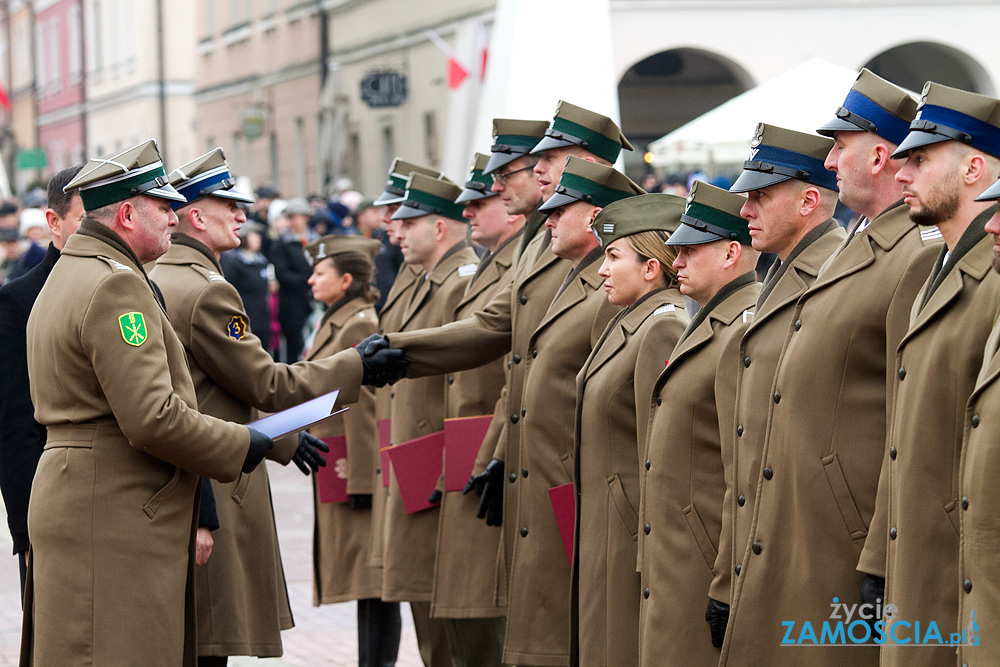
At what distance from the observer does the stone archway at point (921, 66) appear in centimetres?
2327

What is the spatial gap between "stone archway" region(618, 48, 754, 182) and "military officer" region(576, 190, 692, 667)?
20.7 m

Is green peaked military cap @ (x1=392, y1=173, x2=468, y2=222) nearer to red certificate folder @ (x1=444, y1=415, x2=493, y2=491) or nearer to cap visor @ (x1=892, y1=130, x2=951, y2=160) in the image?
red certificate folder @ (x1=444, y1=415, x2=493, y2=491)

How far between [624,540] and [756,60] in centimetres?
1716

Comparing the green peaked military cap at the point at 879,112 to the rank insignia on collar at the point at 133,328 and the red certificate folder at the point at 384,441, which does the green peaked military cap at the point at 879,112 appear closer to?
the rank insignia on collar at the point at 133,328

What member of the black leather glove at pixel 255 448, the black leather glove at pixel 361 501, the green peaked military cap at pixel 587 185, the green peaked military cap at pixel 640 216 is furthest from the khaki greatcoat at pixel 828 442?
the black leather glove at pixel 361 501

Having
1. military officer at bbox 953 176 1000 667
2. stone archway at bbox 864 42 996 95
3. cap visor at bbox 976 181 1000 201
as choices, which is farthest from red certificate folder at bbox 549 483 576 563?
stone archway at bbox 864 42 996 95

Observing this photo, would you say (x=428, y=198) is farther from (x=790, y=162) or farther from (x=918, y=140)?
(x=918, y=140)

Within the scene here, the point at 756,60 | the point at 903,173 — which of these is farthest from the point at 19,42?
the point at 903,173

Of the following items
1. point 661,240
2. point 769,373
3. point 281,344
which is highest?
point 661,240

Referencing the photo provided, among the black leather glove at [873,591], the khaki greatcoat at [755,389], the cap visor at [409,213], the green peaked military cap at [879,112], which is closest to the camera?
the black leather glove at [873,591]

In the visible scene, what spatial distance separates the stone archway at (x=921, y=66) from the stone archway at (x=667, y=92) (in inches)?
102

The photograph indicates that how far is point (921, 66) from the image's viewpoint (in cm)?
2433

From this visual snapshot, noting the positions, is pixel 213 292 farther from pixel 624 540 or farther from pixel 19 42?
pixel 19 42

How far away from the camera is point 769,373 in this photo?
4.41 m
